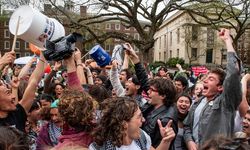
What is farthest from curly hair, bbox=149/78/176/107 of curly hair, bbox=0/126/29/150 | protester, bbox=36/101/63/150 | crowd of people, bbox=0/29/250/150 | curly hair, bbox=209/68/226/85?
curly hair, bbox=0/126/29/150

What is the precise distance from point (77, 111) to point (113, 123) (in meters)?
0.29

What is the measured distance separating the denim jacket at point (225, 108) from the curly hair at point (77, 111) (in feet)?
4.32

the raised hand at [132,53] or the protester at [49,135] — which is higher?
the raised hand at [132,53]

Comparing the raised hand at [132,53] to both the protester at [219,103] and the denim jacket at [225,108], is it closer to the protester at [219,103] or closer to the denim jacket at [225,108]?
the protester at [219,103]

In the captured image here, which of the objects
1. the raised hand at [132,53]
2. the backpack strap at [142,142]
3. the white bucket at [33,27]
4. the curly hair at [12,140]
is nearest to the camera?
the curly hair at [12,140]

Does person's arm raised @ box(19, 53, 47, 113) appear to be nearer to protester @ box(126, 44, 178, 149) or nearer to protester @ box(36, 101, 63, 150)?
protester @ box(36, 101, 63, 150)

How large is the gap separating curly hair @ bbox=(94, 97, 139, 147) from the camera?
0.88 metres

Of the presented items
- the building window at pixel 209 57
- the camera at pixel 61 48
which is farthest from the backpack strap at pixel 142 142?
the building window at pixel 209 57

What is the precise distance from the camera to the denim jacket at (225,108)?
11.9ft

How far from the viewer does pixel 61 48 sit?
361 cm

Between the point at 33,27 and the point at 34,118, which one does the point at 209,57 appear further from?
the point at 34,118

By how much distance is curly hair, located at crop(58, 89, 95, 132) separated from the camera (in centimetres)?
289

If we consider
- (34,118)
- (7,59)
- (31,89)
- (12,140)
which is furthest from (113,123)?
(34,118)

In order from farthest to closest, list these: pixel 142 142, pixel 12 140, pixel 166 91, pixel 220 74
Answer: pixel 166 91
pixel 220 74
pixel 142 142
pixel 12 140
